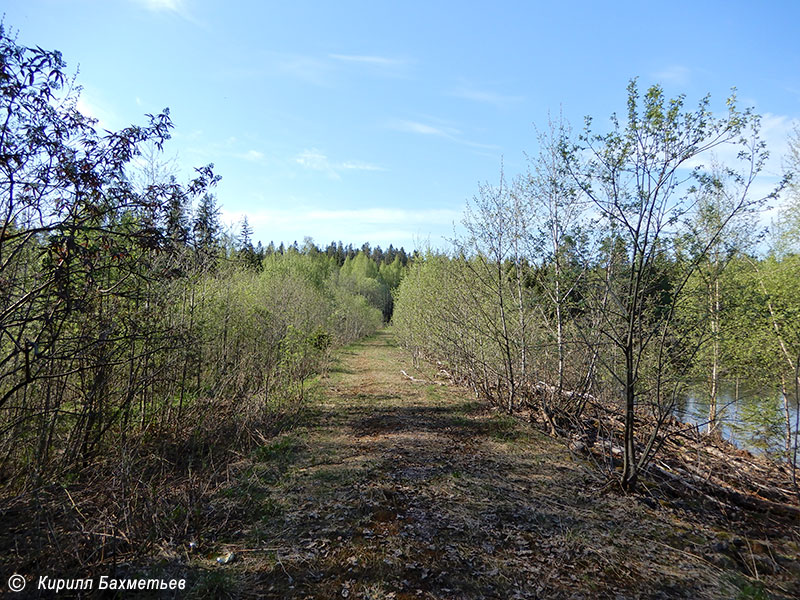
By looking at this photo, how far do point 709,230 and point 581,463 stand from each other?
13.1 ft

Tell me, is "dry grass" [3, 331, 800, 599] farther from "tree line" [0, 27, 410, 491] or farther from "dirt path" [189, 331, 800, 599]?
"tree line" [0, 27, 410, 491]

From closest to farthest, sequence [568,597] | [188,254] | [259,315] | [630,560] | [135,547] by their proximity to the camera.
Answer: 1. [568,597]
2. [135,547]
3. [630,560]
4. [188,254]
5. [259,315]

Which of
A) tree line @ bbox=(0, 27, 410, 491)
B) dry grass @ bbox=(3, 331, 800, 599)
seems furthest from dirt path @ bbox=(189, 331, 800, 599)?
tree line @ bbox=(0, 27, 410, 491)

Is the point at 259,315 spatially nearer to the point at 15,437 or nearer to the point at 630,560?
the point at 15,437

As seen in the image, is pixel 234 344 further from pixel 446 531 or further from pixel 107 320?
pixel 446 531

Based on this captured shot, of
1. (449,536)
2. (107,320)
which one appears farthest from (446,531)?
(107,320)

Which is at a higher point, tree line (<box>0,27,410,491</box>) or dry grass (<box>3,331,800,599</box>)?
tree line (<box>0,27,410,491</box>)

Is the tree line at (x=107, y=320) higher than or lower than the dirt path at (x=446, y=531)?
higher

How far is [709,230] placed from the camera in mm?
5094

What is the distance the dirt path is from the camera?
3.32 metres

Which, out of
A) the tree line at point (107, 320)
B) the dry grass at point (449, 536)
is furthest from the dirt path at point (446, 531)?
the tree line at point (107, 320)

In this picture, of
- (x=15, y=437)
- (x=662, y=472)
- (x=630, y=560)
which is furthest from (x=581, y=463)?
(x=15, y=437)

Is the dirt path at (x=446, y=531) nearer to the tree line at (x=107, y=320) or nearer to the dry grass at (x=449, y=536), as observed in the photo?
the dry grass at (x=449, y=536)

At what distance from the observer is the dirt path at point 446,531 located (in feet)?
10.9
